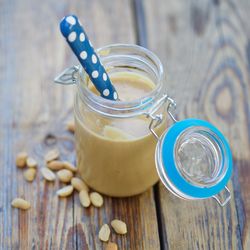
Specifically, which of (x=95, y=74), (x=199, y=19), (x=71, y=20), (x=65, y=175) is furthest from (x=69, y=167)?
(x=199, y=19)

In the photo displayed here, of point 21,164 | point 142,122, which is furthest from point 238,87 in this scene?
point 21,164

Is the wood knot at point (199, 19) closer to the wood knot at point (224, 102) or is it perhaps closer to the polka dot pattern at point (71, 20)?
the wood knot at point (224, 102)

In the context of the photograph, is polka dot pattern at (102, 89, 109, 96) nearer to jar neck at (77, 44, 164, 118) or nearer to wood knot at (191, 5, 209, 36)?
jar neck at (77, 44, 164, 118)

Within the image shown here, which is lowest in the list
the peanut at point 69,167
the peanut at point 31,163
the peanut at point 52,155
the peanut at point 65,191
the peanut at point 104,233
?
the peanut at point 104,233

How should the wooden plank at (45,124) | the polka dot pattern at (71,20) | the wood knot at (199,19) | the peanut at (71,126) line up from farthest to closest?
the wood knot at (199,19), the peanut at (71,126), the wooden plank at (45,124), the polka dot pattern at (71,20)

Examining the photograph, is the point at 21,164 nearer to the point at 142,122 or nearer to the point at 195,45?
the point at 142,122

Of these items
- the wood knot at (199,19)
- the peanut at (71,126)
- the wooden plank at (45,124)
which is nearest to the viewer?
the wooden plank at (45,124)

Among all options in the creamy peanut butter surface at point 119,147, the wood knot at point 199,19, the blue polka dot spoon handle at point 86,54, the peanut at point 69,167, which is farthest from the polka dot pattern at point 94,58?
the wood knot at point 199,19

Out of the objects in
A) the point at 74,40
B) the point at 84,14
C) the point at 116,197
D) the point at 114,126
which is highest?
the point at 84,14
